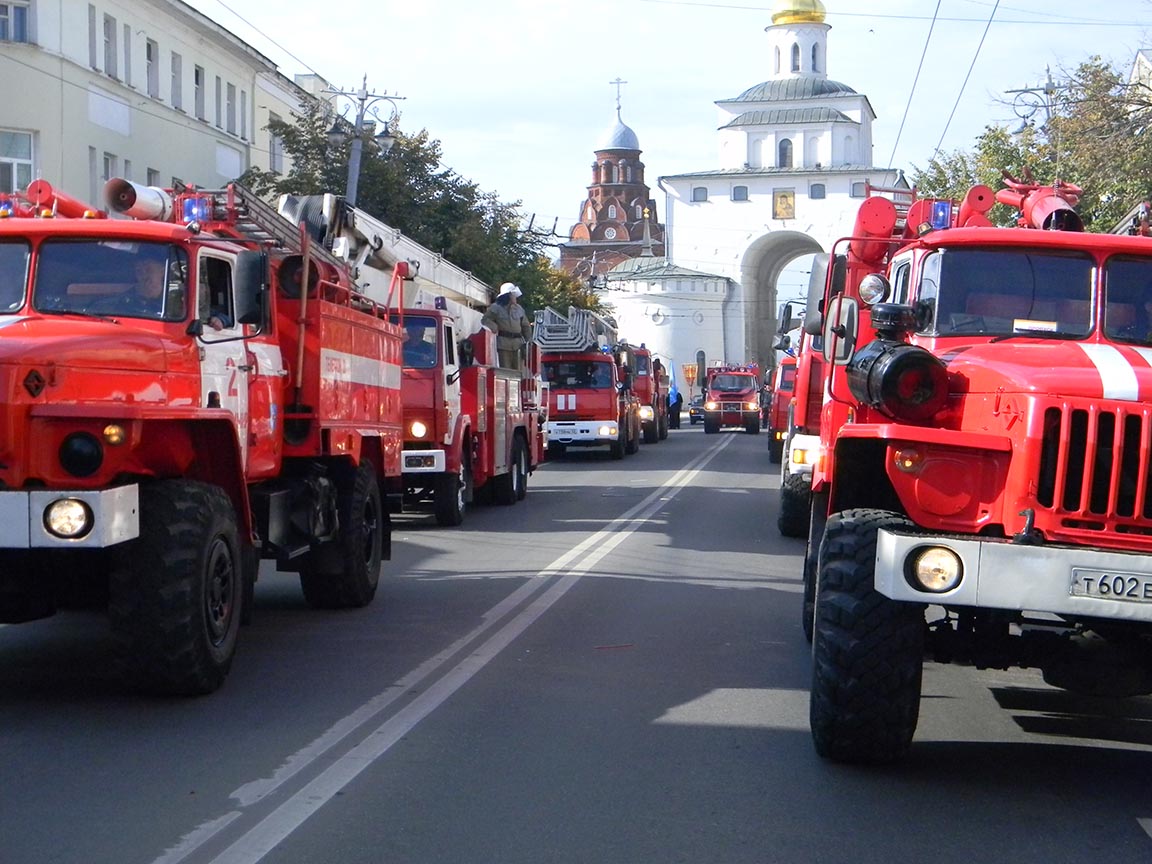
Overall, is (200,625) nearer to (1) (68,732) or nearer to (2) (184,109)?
(1) (68,732)

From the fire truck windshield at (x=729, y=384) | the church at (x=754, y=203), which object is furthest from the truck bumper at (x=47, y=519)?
the church at (x=754, y=203)

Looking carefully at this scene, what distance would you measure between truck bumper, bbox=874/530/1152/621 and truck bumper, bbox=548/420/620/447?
29.5 metres

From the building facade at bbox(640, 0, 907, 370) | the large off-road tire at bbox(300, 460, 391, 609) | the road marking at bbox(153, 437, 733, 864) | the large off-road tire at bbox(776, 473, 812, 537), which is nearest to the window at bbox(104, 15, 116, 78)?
the large off-road tire at bbox(776, 473, 812, 537)

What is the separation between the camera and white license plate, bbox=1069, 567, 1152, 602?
592 centimetres

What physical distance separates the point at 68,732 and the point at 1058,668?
4.37m

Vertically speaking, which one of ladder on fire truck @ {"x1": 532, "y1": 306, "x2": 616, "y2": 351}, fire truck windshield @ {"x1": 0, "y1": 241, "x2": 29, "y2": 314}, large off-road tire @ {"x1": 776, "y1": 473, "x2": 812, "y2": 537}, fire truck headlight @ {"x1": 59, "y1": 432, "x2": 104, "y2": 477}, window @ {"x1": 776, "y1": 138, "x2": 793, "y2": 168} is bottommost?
large off-road tire @ {"x1": 776, "y1": 473, "x2": 812, "y2": 537}

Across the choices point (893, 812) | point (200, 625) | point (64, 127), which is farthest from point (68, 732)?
point (64, 127)

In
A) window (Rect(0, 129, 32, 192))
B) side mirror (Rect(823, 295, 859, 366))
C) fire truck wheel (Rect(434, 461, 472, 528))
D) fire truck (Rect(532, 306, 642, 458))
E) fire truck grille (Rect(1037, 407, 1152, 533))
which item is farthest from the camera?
fire truck (Rect(532, 306, 642, 458))

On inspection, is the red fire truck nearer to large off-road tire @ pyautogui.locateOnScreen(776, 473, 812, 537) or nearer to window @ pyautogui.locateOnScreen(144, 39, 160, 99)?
→ large off-road tire @ pyautogui.locateOnScreen(776, 473, 812, 537)

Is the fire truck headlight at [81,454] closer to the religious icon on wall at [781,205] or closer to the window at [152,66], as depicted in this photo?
the window at [152,66]

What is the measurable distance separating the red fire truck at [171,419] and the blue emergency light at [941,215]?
401 centimetres

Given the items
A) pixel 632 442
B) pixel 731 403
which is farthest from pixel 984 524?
pixel 731 403

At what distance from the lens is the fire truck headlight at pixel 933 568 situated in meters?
6.10

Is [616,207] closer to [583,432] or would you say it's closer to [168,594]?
[583,432]
